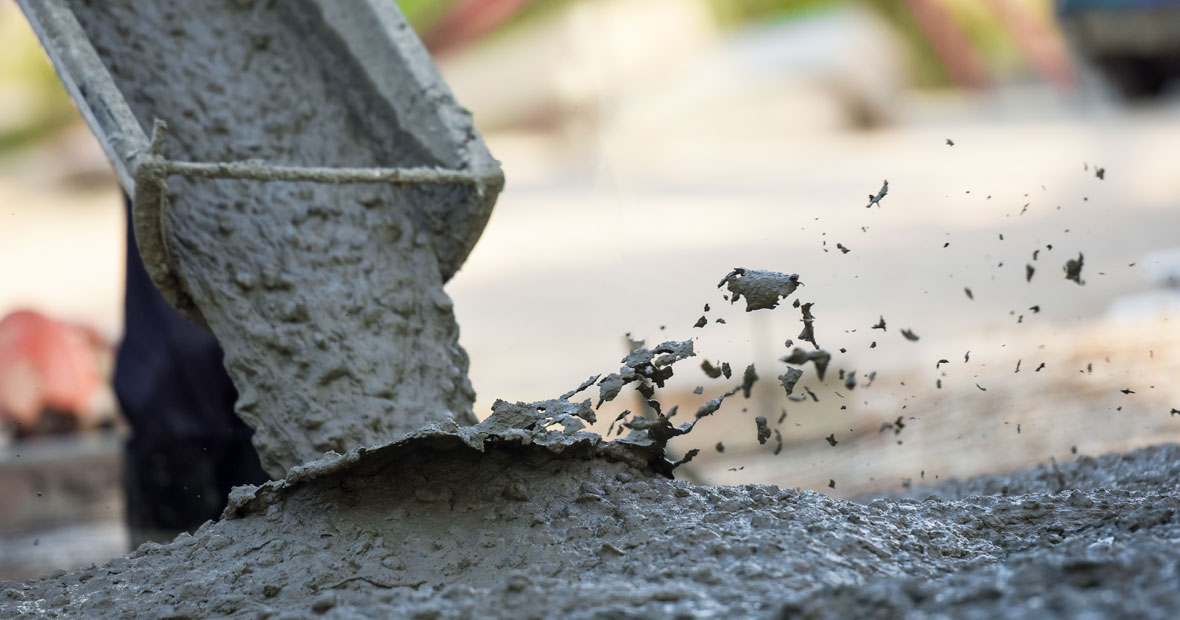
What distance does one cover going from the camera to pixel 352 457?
5.76 feet

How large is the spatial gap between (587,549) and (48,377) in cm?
295

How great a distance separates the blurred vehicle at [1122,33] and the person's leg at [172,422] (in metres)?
7.48

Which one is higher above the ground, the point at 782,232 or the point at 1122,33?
the point at 1122,33

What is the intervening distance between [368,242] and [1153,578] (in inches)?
55.0

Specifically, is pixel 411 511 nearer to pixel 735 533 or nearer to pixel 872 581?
pixel 735 533

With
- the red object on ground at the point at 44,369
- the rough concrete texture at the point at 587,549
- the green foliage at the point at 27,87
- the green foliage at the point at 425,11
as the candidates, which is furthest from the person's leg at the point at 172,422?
the green foliage at the point at 425,11

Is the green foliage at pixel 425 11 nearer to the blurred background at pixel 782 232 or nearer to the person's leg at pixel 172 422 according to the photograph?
the blurred background at pixel 782 232

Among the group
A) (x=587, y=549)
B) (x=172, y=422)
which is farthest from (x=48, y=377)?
(x=587, y=549)

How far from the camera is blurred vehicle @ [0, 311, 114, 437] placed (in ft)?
12.8

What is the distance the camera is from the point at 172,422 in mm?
2998

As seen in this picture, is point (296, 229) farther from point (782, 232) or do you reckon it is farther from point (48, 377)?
point (782, 232)

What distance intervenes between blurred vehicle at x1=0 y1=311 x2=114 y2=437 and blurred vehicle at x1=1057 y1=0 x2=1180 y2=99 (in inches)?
280

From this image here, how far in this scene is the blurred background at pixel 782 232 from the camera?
3.88 metres

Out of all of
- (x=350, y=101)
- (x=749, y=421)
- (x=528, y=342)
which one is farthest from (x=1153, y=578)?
(x=528, y=342)
